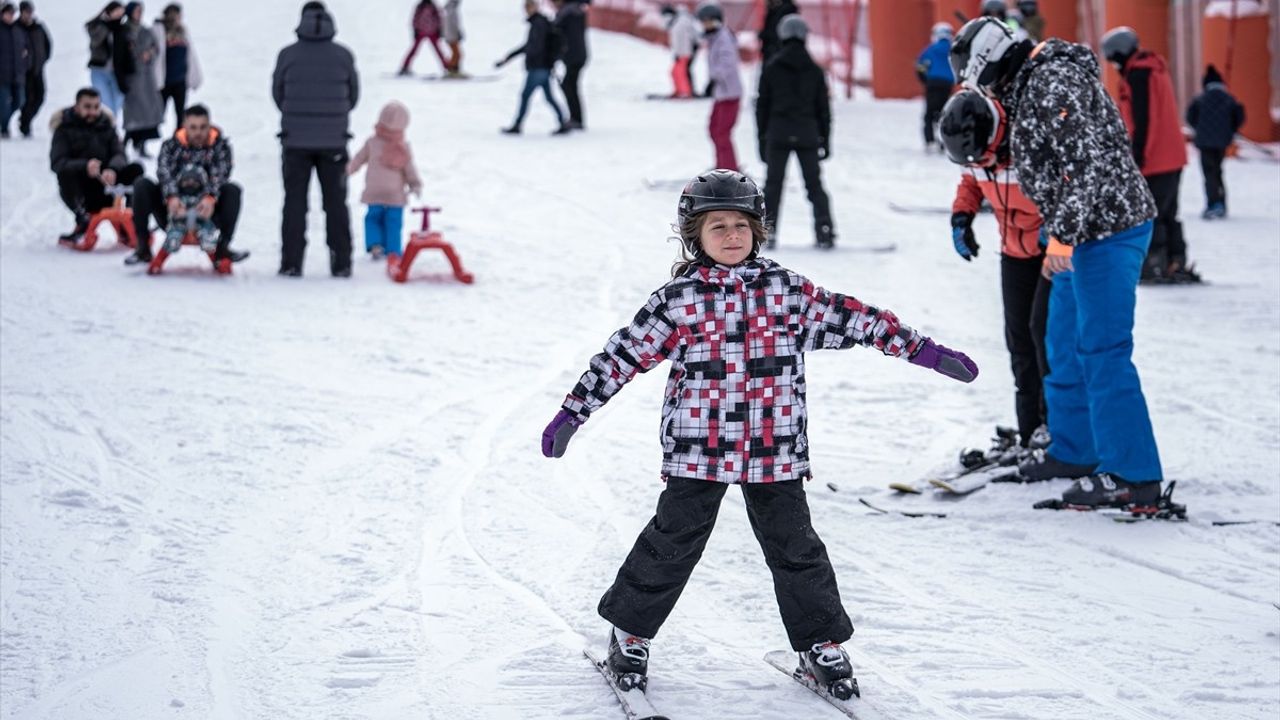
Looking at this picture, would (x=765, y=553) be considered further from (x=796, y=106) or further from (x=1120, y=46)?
(x=796, y=106)

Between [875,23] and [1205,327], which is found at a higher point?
[875,23]

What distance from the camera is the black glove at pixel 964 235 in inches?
213

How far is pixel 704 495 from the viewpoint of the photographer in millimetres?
3584

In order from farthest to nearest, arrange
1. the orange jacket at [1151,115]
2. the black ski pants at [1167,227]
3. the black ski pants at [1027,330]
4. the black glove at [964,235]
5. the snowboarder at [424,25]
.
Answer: the snowboarder at [424,25], the black ski pants at [1167,227], the orange jacket at [1151,115], the black ski pants at [1027,330], the black glove at [964,235]

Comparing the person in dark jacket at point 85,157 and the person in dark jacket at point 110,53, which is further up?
the person in dark jacket at point 110,53

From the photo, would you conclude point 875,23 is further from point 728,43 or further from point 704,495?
point 704,495

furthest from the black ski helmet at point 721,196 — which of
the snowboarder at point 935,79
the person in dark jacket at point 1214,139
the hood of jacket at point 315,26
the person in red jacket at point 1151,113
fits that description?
the snowboarder at point 935,79

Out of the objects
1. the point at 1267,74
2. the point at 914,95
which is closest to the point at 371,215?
the point at 1267,74

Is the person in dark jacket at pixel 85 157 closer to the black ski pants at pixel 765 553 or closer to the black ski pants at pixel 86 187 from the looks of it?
the black ski pants at pixel 86 187

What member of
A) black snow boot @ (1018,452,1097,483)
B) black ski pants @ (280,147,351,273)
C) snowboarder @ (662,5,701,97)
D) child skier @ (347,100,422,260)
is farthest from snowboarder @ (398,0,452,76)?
black snow boot @ (1018,452,1097,483)

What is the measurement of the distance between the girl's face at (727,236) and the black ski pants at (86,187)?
8157 mm

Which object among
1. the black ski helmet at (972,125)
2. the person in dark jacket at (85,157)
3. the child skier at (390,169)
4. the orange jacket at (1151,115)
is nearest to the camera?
the black ski helmet at (972,125)

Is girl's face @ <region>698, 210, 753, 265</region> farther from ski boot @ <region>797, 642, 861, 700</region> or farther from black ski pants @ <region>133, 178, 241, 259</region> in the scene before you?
black ski pants @ <region>133, 178, 241, 259</region>

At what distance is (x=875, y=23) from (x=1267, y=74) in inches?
282
